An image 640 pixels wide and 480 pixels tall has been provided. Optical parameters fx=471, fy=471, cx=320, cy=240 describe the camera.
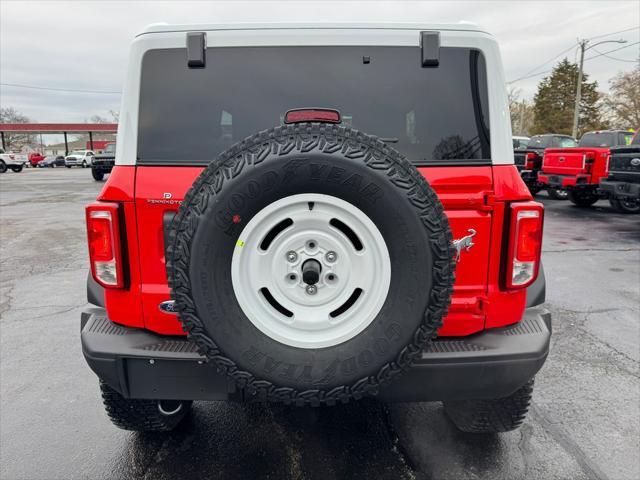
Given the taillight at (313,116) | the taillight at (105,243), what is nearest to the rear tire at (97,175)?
the taillight at (105,243)

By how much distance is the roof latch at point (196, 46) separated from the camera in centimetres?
209

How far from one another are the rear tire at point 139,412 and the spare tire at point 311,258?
1.01 m

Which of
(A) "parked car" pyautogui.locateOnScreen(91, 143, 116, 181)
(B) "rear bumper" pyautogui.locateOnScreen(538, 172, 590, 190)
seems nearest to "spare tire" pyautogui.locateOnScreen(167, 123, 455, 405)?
(B) "rear bumper" pyautogui.locateOnScreen(538, 172, 590, 190)

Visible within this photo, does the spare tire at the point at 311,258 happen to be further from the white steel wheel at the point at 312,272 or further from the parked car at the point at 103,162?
the parked car at the point at 103,162

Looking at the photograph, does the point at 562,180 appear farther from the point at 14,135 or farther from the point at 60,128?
the point at 14,135

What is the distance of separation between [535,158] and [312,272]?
13339 mm

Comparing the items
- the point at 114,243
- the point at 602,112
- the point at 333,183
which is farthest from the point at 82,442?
the point at 602,112

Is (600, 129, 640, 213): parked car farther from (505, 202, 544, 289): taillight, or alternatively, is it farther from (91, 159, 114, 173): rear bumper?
(91, 159, 114, 173): rear bumper

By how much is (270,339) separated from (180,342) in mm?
546

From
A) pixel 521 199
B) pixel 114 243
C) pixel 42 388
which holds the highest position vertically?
pixel 521 199

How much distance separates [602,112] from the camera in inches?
1941

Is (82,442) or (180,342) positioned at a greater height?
(180,342)

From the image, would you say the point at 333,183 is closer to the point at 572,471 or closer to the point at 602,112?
the point at 572,471

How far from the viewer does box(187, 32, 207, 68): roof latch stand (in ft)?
6.85
